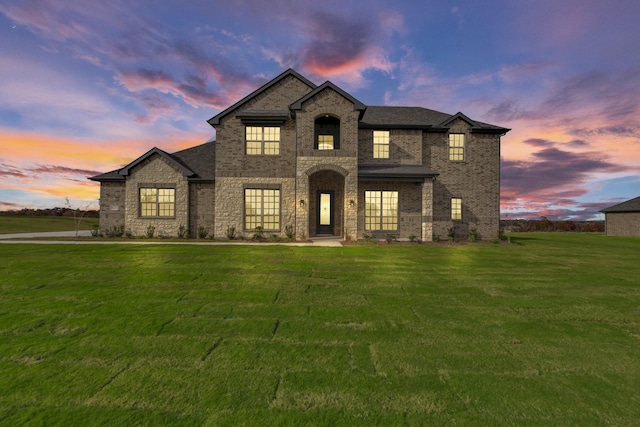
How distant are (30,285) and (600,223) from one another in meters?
56.5

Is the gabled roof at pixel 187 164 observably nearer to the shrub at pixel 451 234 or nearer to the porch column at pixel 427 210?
the porch column at pixel 427 210

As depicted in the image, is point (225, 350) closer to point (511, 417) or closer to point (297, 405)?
point (297, 405)

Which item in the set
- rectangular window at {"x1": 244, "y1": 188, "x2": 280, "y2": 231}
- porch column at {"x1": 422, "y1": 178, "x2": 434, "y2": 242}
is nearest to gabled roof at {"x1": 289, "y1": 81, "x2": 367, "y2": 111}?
rectangular window at {"x1": 244, "y1": 188, "x2": 280, "y2": 231}

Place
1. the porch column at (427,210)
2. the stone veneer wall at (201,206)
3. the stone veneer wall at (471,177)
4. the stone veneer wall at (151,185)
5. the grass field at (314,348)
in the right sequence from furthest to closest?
the stone veneer wall at (471,177), the stone veneer wall at (201,206), the stone veneer wall at (151,185), the porch column at (427,210), the grass field at (314,348)

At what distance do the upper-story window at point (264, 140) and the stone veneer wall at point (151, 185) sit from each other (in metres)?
5.17

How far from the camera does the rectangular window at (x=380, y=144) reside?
20250 mm

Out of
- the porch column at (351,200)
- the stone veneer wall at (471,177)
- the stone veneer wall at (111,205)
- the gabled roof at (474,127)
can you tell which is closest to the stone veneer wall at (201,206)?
the stone veneer wall at (111,205)

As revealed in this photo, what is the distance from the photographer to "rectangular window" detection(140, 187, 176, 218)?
19.4m

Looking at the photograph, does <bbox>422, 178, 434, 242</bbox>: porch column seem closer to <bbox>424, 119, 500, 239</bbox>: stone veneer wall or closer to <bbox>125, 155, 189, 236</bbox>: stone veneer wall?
<bbox>424, 119, 500, 239</bbox>: stone veneer wall

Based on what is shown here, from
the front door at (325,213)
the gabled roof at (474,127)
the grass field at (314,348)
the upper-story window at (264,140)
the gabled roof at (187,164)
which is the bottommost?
the grass field at (314,348)

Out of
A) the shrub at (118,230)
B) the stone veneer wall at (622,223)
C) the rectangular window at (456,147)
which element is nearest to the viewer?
the shrub at (118,230)

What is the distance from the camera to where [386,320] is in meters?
5.60

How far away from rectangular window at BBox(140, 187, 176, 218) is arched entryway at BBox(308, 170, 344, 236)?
368 inches

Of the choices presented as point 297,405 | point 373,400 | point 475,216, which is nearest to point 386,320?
point 373,400
